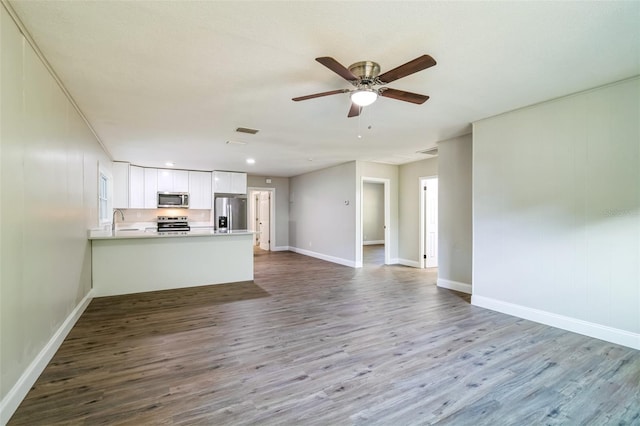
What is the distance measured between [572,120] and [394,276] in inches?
150

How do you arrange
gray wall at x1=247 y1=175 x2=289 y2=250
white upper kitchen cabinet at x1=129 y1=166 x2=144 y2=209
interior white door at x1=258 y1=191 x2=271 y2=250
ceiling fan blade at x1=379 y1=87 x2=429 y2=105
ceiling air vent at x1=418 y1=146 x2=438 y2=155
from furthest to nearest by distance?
1. interior white door at x1=258 y1=191 x2=271 y2=250
2. gray wall at x1=247 y1=175 x2=289 y2=250
3. white upper kitchen cabinet at x1=129 y1=166 x2=144 y2=209
4. ceiling air vent at x1=418 y1=146 x2=438 y2=155
5. ceiling fan blade at x1=379 y1=87 x2=429 y2=105

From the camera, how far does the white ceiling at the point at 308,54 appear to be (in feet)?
6.08

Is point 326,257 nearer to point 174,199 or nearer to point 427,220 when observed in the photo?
point 427,220

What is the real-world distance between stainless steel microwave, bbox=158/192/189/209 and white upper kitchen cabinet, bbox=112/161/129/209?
80 centimetres

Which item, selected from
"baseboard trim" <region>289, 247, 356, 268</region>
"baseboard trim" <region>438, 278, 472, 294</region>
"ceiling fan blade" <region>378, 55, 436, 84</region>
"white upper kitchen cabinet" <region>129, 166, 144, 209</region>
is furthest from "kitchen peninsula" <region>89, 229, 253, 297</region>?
→ "ceiling fan blade" <region>378, 55, 436, 84</region>

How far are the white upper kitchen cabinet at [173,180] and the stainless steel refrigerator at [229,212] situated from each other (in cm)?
95

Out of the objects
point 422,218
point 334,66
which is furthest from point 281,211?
point 334,66

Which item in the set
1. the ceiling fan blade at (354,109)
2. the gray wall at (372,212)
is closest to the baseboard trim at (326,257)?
the gray wall at (372,212)

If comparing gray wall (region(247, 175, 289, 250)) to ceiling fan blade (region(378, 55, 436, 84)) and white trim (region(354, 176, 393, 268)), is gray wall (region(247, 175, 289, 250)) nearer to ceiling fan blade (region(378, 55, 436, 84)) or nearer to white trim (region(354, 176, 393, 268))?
white trim (region(354, 176, 393, 268))

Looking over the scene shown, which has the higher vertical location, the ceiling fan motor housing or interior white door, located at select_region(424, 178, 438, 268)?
the ceiling fan motor housing

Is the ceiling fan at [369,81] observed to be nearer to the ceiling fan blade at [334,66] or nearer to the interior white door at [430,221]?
the ceiling fan blade at [334,66]

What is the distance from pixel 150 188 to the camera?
308 inches

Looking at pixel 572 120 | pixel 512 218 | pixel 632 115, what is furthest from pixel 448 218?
pixel 632 115

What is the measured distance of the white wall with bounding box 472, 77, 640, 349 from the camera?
2.83m
